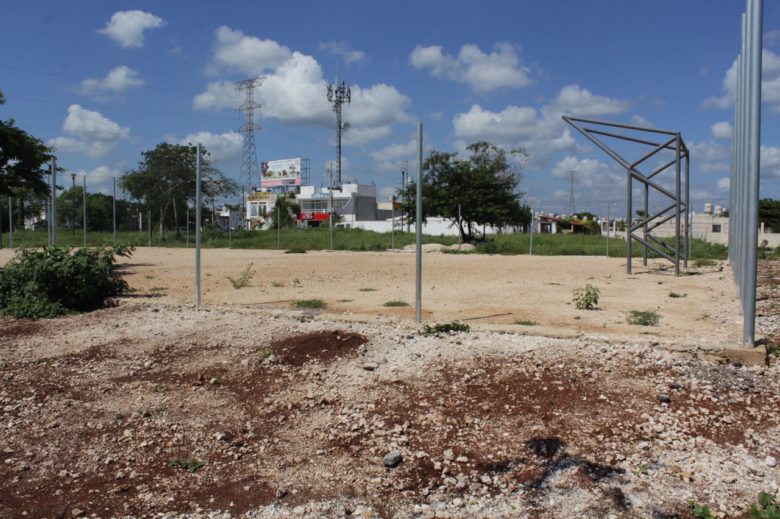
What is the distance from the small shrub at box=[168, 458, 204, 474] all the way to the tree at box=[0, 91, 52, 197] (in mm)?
12478

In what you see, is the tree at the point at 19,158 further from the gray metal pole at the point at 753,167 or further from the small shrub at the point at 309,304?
the gray metal pole at the point at 753,167

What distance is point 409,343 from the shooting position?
560cm

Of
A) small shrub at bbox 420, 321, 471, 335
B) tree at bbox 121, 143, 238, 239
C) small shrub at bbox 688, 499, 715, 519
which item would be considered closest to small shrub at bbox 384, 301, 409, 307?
small shrub at bbox 420, 321, 471, 335

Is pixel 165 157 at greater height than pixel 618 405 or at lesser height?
greater

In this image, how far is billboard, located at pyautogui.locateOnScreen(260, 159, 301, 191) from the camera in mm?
88500

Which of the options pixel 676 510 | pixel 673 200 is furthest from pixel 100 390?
pixel 673 200

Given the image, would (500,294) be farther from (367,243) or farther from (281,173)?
(281,173)

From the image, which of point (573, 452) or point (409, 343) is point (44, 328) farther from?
point (573, 452)

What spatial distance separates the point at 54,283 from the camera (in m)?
8.30

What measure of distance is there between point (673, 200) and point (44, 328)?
13.9 meters

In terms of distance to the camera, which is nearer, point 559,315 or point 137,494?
point 137,494

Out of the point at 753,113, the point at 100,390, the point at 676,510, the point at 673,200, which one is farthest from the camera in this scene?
the point at 673,200

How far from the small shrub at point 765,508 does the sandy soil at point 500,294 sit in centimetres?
250

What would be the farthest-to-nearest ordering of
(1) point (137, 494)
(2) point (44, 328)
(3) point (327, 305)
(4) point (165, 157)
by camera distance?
(4) point (165, 157), (3) point (327, 305), (2) point (44, 328), (1) point (137, 494)
